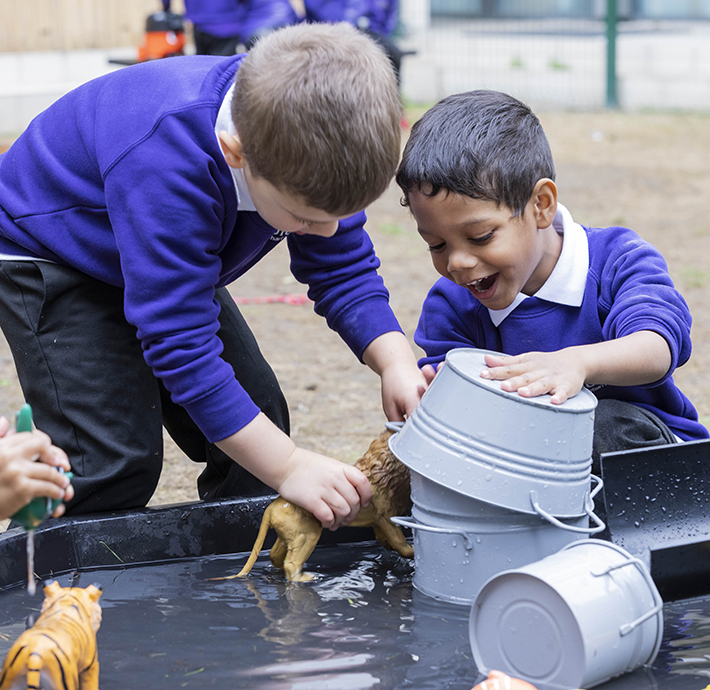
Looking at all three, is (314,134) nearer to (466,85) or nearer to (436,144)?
(436,144)

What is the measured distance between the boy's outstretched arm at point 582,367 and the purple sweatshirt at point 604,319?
6cm

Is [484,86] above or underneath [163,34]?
underneath

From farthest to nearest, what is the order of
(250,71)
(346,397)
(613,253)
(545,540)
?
(346,397) → (613,253) → (545,540) → (250,71)

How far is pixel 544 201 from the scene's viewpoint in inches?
82.8

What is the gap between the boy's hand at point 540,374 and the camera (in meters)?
1.70

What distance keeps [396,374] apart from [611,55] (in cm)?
962

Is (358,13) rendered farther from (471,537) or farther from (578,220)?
(471,537)

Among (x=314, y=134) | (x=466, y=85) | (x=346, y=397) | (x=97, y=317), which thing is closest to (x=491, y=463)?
(x=314, y=134)

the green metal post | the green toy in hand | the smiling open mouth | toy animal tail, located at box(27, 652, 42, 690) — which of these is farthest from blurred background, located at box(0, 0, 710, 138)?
toy animal tail, located at box(27, 652, 42, 690)

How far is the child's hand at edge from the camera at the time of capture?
131cm

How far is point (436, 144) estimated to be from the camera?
201 centimetres

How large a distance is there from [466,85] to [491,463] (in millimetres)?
10539

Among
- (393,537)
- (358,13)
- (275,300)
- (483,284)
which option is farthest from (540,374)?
(358,13)

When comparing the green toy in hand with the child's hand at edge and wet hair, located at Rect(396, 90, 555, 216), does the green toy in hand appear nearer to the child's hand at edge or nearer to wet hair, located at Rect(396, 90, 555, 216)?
the child's hand at edge
